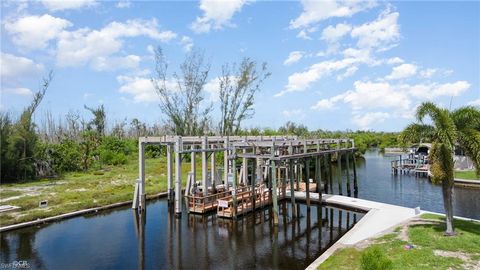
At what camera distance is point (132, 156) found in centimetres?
5169

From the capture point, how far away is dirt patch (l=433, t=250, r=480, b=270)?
10.4 meters

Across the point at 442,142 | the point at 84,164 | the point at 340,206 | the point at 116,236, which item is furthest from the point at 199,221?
the point at 84,164

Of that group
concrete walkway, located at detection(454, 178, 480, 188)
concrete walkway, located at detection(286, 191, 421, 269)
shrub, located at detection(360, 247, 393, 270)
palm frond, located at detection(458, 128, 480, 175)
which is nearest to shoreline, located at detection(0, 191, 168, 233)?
concrete walkway, located at detection(286, 191, 421, 269)

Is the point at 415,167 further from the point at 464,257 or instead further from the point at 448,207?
the point at 464,257

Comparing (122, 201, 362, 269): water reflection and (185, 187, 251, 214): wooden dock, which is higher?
(185, 187, 251, 214): wooden dock

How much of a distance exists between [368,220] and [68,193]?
788 inches

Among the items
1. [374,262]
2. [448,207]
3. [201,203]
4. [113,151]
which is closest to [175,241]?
[201,203]

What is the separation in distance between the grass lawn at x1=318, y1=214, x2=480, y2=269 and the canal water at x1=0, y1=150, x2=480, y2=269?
195 centimetres

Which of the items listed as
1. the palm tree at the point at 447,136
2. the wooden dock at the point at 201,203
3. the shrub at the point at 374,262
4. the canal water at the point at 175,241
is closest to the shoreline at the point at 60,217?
the canal water at the point at 175,241

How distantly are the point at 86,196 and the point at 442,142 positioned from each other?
2151 cm

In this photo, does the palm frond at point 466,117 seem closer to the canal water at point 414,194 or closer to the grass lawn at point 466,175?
the canal water at point 414,194

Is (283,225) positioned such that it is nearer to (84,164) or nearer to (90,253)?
(90,253)

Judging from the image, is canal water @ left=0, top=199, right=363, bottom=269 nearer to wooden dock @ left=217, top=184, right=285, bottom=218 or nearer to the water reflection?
the water reflection

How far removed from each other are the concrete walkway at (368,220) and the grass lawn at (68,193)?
14005 mm
